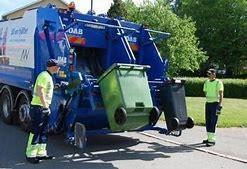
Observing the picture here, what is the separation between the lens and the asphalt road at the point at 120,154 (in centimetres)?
836

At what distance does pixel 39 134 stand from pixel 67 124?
86 centimetres

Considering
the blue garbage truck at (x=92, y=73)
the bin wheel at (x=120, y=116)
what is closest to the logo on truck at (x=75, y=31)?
the blue garbage truck at (x=92, y=73)

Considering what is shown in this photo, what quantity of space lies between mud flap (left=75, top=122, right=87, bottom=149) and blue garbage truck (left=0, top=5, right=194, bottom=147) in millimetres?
433

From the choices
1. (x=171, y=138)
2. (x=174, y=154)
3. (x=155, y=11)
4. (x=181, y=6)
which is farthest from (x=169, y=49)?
(x=181, y=6)

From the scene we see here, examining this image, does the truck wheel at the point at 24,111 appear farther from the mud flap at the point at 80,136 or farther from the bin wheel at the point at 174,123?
the bin wheel at the point at 174,123

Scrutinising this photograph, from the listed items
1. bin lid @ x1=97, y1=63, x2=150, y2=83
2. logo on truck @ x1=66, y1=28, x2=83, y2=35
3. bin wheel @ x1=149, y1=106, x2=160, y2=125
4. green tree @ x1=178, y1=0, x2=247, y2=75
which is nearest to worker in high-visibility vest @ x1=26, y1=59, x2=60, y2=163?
bin lid @ x1=97, y1=63, x2=150, y2=83

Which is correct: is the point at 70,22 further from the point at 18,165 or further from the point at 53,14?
the point at 18,165

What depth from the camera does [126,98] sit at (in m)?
8.46

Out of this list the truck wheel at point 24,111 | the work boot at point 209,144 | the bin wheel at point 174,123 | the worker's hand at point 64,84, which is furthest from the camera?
the truck wheel at point 24,111

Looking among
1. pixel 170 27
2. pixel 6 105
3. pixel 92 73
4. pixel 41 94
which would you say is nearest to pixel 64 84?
pixel 41 94

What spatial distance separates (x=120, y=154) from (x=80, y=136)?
3.43ft

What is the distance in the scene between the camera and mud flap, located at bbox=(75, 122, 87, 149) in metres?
8.55

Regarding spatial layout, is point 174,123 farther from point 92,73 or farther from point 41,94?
point 41,94

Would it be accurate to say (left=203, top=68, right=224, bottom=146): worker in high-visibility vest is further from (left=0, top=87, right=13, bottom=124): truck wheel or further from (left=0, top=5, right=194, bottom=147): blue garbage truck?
(left=0, top=87, right=13, bottom=124): truck wheel
